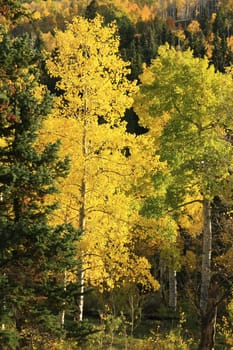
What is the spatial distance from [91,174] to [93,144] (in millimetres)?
867

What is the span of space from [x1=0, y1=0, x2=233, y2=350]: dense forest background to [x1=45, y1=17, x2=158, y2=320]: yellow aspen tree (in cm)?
4

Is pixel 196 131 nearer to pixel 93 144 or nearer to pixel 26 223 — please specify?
pixel 93 144

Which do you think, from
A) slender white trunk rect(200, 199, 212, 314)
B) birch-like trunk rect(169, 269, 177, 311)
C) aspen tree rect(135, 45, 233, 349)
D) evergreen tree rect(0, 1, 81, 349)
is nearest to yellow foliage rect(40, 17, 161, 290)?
aspen tree rect(135, 45, 233, 349)

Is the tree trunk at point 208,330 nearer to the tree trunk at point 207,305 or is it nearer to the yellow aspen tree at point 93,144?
the tree trunk at point 207,305

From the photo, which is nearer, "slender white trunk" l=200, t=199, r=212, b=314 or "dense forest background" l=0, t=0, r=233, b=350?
"dense forest background" l=0, t=0, r=233, b=350

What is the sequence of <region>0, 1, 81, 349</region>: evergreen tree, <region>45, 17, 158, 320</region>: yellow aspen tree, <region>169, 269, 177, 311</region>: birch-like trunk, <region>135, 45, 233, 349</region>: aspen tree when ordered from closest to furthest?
<region>0, 1, 81, 349</region>: evergreen tree → <region>45, 17, 158, 320</region>: yellow aspen tree → <region>135, 45, 233, 349</region>: aspen tree → <region>169, 269, 177, 311</region>: birch-like trunk

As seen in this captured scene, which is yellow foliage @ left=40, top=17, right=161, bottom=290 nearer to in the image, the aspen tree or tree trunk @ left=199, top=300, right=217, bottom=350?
the aspen tree

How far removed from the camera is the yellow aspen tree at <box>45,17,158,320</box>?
46.5 ft

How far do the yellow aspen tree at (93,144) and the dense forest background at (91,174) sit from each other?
35 millimetres

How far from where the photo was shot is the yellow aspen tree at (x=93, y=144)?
14.2 meters

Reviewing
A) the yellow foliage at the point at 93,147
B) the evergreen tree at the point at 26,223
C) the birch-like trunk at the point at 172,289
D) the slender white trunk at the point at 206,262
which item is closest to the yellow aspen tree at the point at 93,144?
the yellow foliage at the point at 93,147

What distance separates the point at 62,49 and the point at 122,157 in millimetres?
3592

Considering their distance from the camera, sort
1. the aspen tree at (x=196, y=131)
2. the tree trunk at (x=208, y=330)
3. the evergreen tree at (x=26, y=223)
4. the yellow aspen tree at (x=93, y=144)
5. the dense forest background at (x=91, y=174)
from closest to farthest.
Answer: the evergreen tree at (x=26, y=223), the dense forest background at (x=91, y=174), the yellow aspen tree at (x=93, y=144), the aspen tree at (x=196, y=131), the tree trunk at (x=208, y=330)

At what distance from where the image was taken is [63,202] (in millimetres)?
14227
